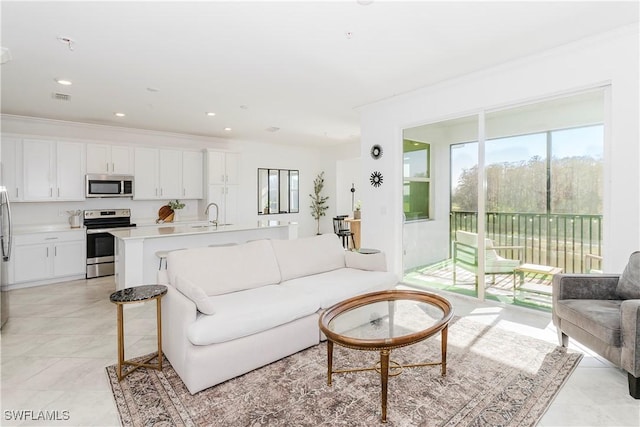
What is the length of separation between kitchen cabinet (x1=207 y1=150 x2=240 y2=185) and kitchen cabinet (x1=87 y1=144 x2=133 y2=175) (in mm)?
1440

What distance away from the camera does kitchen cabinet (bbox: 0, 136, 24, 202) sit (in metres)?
4.98

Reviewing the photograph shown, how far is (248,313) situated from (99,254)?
437 cm

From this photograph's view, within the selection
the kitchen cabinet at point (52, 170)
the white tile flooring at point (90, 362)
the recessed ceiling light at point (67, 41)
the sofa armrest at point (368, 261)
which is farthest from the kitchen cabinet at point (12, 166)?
the sofa armrest at point (368, 261)

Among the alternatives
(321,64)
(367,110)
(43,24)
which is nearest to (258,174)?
(367,110)

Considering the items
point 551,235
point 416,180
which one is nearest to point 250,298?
point 416,180

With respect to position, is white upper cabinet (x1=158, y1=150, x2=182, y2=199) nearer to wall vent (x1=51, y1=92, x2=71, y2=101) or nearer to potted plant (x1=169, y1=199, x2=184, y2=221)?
potted plant (x1=169, y1=199, x2=184, y2=221)

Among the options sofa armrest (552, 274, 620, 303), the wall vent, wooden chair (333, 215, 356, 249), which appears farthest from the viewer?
wooden chair (333, 215, 356, 249)

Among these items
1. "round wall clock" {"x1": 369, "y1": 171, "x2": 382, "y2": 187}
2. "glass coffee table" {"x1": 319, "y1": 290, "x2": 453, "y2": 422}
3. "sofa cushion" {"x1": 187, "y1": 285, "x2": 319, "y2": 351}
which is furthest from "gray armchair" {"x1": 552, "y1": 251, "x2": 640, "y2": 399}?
"round wall clock" {"x1": 369, "y1": 171, "x2": 382, "y2": 187}

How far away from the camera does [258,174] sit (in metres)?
8.04

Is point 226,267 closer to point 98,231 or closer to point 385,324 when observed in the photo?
point 385,324

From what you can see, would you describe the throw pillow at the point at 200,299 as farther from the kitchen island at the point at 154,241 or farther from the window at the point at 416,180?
the window at the point at 416,180

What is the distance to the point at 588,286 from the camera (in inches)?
106

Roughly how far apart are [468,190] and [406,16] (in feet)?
7.69

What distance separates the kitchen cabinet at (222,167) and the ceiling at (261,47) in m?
1.98
